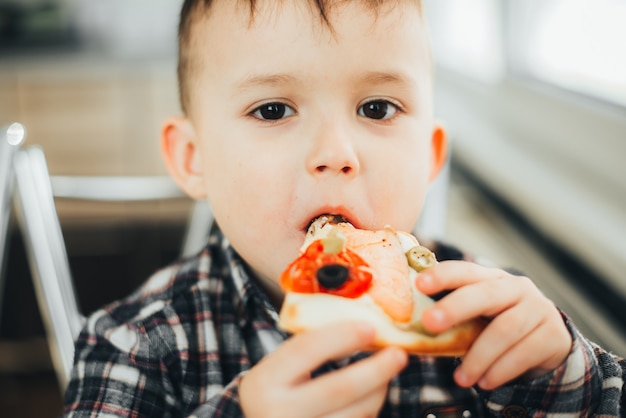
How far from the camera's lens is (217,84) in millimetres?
755

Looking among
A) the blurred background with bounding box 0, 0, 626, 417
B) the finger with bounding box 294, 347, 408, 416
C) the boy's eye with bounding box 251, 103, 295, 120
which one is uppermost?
the boy's eye with bounding box 251, 103, 295, 120

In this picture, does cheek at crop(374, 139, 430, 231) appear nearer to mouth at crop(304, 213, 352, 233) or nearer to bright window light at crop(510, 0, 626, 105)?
mouth at crop(304, 213, 352, 233)

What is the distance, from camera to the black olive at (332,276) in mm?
528

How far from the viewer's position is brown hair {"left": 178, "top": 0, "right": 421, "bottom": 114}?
2.26 feet

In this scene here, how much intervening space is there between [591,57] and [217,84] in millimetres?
1043

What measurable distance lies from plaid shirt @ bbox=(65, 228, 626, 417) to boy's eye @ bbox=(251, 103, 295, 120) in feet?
0.80

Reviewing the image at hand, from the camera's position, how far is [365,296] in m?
0.54

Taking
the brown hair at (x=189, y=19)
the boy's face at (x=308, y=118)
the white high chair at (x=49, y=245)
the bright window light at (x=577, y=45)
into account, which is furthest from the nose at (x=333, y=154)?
the bright window light at (x=577, y=45)

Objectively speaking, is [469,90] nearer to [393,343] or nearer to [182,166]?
[182,166]

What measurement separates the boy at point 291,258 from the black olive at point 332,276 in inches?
1.6

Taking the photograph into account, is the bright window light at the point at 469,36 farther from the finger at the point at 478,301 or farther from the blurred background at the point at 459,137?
the finger at the point at 478,301

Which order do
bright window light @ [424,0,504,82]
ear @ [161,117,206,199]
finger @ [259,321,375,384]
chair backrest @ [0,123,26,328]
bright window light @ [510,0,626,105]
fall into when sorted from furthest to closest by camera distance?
Result: bright window light @ [424,0,504,82] → bright window light @ [510,0,626,105] → chair backrest @ [0,123,26,328] → ear @ [161,117,206,199] → finger @ [259,321,375,384]

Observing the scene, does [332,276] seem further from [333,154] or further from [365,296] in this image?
[333,154]

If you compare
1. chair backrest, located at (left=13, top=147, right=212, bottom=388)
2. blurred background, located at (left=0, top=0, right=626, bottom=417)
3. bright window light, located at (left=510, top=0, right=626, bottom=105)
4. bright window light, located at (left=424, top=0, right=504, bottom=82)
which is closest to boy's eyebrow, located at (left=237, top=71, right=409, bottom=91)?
blurred background, located at (left=0, top=0, right=626, bottom=417)
